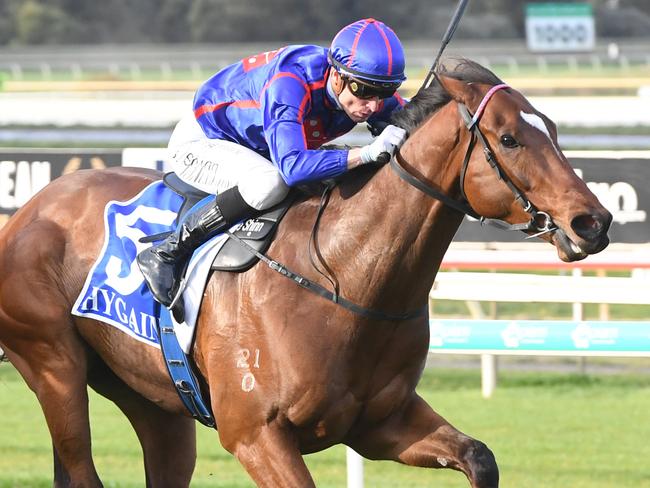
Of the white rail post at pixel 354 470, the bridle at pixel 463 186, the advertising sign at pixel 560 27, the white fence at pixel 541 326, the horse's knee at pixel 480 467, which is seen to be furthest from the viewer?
the advertising sign at pixel 560 27

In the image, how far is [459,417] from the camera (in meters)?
8.00

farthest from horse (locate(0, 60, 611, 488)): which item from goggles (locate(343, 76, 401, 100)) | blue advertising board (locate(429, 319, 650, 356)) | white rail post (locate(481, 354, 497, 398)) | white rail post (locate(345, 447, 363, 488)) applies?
white rail post (locate(481, 354, 497, 398))

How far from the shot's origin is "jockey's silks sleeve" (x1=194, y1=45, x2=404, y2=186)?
395 cm

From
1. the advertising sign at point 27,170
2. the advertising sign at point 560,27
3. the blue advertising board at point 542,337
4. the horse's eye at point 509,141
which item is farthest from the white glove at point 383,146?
the advertising sign at point 560,27

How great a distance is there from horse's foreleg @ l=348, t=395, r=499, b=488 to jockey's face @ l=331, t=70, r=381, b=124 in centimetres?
96

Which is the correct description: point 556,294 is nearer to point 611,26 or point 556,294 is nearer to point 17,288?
point 17,288

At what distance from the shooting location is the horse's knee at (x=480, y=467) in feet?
13.3

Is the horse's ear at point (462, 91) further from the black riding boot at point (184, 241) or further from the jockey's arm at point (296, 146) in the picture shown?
the black riding boot at point (184, 241)

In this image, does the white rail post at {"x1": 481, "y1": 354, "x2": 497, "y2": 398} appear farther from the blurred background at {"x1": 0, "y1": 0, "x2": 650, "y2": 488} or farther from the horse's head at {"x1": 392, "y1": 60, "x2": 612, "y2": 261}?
the horse's head at {"x1": 392, "y1": 60, "x2": 612, "y2": 261}

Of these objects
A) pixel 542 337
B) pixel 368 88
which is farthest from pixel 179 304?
pixel 542 337

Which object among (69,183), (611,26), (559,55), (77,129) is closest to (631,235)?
(69,183)

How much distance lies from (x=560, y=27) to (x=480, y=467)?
111 ft

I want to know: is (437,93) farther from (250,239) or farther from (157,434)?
(157,434)

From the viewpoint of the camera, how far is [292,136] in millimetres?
3959
